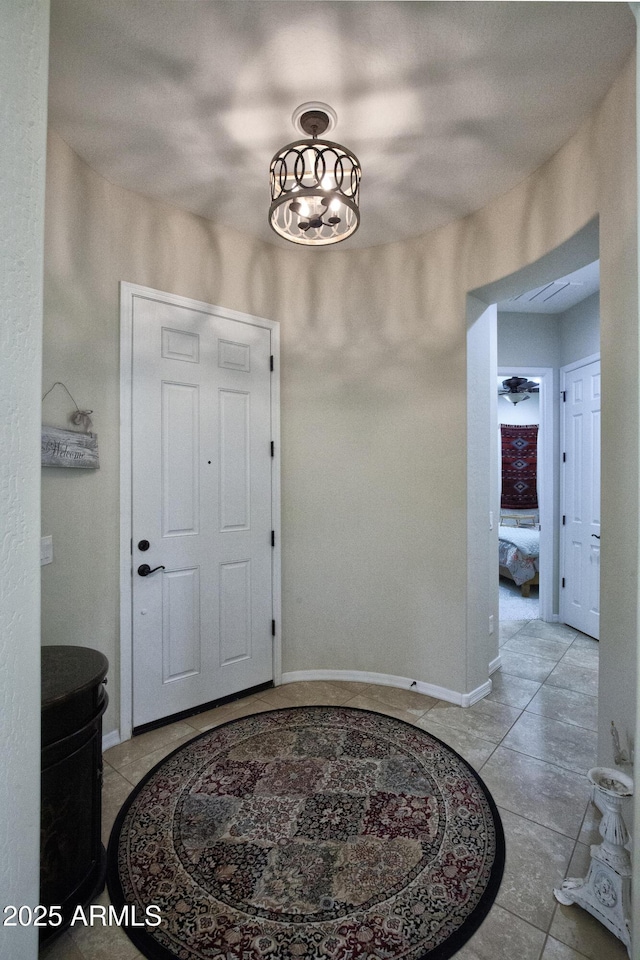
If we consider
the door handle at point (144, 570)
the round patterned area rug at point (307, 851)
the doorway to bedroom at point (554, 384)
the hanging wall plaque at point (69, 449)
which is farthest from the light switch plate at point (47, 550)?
the doorway to bedroom at point (554, 384)

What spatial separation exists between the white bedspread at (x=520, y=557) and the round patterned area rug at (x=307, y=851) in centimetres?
355

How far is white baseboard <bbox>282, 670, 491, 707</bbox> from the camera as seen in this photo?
2.74 m

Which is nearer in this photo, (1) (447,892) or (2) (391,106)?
(1) (447,892)

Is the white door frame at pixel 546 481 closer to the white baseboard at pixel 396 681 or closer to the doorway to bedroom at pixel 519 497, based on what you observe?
the doorway to bedroom at pixel 519 497

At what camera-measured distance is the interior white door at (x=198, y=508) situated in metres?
2.43

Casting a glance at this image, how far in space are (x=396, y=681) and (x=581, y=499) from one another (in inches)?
93.9

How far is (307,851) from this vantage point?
165cm

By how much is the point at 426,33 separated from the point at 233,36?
2.12 ft

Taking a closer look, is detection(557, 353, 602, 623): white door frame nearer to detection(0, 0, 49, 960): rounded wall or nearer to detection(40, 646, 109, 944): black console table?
detection(40, 646, 109, 944): black console table

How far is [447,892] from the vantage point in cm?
149

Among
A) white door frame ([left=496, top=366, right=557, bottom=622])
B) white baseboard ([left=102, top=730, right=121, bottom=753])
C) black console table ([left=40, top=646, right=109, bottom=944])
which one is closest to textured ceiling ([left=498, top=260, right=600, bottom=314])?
white door frame ([left=496, top=366, right=557, bottom=622])

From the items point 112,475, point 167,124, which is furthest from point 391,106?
point 112,475

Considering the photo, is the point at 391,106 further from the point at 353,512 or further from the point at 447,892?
the point at 447,892

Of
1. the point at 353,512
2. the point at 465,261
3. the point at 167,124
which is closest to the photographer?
the point at 167,124
